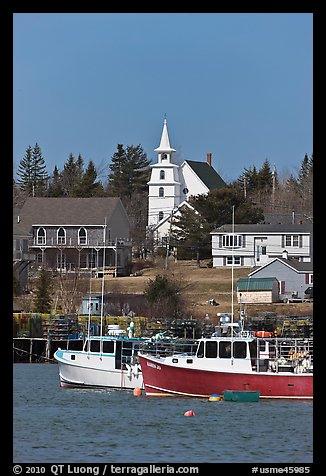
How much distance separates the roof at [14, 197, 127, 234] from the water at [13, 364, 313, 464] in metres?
53.6

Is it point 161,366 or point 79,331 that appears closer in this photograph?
point 161,366

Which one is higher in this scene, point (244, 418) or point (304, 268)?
point (304, 268)

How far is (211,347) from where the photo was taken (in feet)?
137

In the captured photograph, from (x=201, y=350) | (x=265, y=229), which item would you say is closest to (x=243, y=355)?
(x=201, y=350)

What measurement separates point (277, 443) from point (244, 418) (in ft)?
18.8

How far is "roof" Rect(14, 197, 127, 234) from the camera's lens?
99375 mm

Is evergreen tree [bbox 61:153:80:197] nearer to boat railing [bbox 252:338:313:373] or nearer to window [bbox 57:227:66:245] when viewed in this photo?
window [bbox 57:227:66:245]

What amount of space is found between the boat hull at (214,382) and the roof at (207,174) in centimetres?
7499

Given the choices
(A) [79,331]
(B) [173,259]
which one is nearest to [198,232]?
(B) [173,259]

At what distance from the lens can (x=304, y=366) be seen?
41625 mm

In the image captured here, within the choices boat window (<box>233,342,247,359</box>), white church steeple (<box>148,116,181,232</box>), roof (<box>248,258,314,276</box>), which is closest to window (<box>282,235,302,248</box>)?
roof (<box>248,258,314,276</box>)
